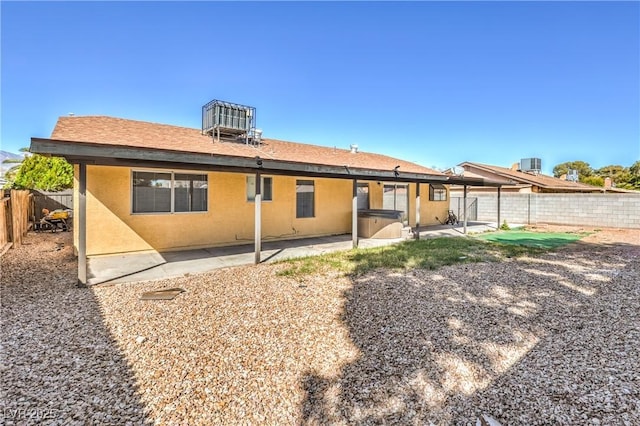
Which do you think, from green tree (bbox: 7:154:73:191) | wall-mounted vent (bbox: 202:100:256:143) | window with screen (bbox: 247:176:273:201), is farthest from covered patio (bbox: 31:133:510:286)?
green tree (bbox: 7:154:73:191)

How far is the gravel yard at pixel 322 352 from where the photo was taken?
2.43 meters

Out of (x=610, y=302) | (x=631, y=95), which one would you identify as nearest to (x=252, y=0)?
(x=610, y=302)

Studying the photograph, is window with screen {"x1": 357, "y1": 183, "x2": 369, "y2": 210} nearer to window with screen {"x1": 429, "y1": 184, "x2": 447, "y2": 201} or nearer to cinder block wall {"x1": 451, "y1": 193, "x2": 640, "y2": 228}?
window with screen {"x1": 429, "y1": 184, "x2": 447, "y2": 201}

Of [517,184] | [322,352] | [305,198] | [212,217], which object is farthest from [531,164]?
[322,352]

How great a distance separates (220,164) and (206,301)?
3.14 metres

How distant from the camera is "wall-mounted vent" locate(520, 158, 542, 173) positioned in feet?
86.9

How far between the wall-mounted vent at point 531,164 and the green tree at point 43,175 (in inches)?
1319

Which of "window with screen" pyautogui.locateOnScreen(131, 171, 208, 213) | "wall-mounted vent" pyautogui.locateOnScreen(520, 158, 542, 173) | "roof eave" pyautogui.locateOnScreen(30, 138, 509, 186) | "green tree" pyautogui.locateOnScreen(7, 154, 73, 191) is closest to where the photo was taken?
"roof eave" pyautogui.locateOnScreen(30, 138, 509, 186)

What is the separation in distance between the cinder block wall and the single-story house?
7977 millimetres

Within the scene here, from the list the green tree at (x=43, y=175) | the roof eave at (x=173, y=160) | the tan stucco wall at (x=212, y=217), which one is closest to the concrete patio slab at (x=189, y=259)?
the tan stucco wall at (x=212, y=217)

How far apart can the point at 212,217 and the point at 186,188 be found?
46.5 inches

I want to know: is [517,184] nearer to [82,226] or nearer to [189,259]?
[189,259]

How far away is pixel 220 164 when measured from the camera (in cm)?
672

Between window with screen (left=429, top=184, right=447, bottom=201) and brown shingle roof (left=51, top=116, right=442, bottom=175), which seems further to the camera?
window with screen (left=429, top=184, right=447, bottom=201)
